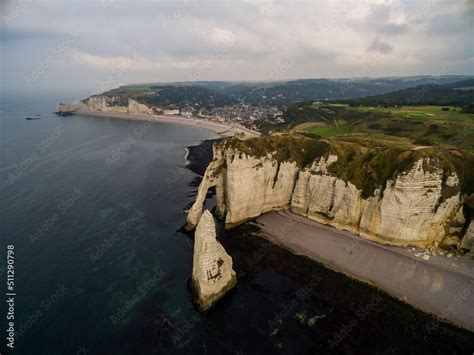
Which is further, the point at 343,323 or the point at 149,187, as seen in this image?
the point at 149,187

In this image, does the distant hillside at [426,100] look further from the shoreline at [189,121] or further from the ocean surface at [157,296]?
the ocean surface at [157,296]

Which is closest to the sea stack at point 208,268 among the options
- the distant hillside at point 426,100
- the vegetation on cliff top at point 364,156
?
the vegetation on cliff top at point 364,156

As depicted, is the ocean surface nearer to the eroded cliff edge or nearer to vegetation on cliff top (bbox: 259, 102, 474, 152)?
the eroded cliff edge

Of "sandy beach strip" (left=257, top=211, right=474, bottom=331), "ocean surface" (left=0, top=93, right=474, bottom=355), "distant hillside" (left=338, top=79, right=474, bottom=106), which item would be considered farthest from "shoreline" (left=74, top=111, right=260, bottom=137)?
"sandy beach strip" (left=257, top=211, right=474, bottom=331)

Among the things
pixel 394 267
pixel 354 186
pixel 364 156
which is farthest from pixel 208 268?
pixel 364 156

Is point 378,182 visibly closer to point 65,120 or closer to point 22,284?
point 22,284

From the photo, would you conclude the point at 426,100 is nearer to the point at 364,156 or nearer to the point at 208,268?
the point at 364,156

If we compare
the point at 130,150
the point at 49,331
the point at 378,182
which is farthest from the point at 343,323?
the point at 130,150
